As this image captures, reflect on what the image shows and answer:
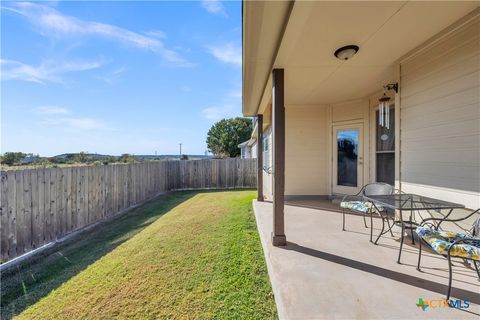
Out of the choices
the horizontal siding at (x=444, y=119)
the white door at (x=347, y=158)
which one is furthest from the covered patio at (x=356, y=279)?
the white door at (x=347, y=158)

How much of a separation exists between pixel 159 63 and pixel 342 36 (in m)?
8.98

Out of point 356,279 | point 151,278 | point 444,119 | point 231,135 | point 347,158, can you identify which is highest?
point 231,135

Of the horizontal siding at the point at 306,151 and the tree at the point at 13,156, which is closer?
the tree at the point at 13,156

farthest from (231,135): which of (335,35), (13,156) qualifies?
(335,35)

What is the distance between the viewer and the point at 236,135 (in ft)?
103

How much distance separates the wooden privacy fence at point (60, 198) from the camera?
11.1 feet

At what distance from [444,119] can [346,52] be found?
139cm

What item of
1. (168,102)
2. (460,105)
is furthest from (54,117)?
(460,105)

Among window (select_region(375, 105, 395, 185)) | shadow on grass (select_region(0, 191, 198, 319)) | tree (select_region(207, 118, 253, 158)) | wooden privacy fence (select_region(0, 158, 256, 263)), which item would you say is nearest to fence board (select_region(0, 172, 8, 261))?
wooden privacy fence (select_region(0, 158, 256, 263))

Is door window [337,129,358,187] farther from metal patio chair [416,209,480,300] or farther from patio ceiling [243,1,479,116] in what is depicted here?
metal patio chair [416,209,480,300]

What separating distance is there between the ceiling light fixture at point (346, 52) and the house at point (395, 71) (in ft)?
0.04

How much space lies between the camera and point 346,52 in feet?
9.45

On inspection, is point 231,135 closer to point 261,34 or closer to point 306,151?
point 306,151

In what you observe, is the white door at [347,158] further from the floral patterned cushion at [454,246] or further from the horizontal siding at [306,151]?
the floral patterned cushion at [454,246]
